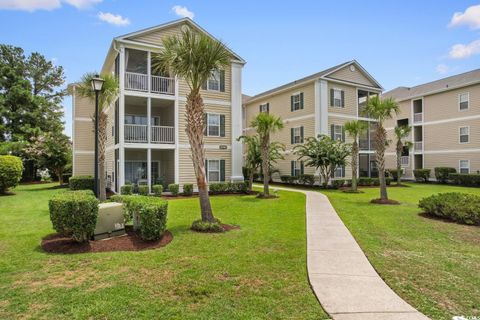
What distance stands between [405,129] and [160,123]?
20.9 metres

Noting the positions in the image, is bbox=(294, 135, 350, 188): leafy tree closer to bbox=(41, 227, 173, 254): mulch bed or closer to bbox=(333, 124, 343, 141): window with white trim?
bbox=(333, 124, 343, 141): window with white trim

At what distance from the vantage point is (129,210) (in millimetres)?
8281

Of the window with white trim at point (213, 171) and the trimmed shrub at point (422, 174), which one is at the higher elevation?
the window with white trim at point (213, 171)

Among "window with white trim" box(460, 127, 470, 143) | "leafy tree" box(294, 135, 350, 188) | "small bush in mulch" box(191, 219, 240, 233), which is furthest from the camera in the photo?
"window with white trim" box(460, 127, 470, 143)

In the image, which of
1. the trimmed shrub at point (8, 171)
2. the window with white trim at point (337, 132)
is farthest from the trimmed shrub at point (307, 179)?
the trimmed shrub at point (8, 171)

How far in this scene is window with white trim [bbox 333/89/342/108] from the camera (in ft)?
81.3

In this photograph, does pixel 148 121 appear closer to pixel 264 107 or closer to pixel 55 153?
pixel 55 153

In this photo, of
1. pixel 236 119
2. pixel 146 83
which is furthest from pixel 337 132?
pixel 146 83

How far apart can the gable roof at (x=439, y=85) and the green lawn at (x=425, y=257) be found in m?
21.9

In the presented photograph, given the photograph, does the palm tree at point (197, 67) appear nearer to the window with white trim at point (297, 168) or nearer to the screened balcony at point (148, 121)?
the screened balcony at point (148, 121)

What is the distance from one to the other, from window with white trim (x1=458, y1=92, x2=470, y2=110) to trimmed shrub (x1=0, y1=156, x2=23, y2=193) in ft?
114

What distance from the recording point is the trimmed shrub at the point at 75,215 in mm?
6465

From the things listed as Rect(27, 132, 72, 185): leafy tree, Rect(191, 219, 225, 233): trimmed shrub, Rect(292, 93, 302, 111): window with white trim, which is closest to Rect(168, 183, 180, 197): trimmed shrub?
Rect(191, 219, 225, 233): trimmed shrub

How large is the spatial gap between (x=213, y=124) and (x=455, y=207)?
13399 mm
